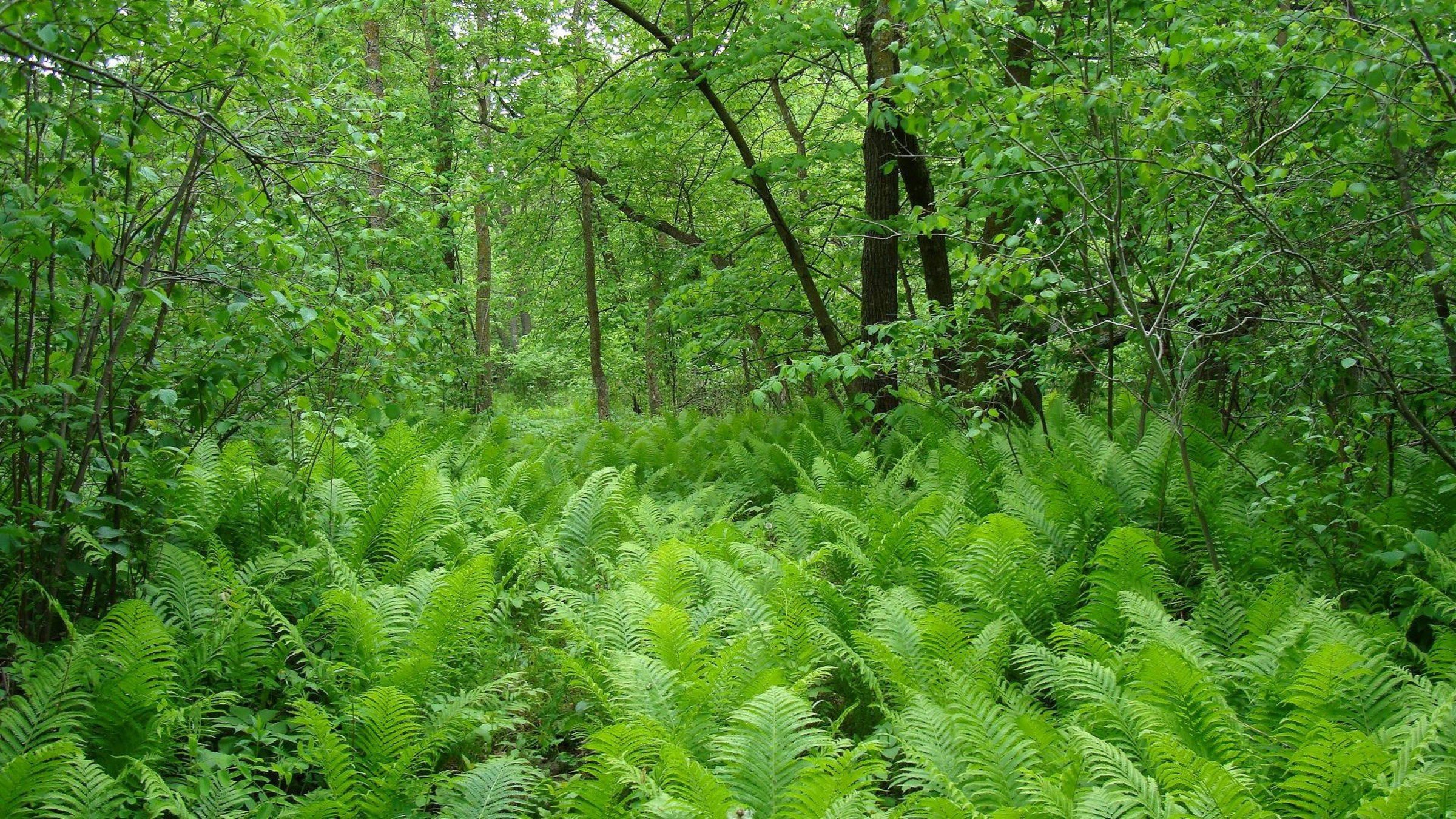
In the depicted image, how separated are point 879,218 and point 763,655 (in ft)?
15.5

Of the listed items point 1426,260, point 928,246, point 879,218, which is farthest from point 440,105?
point 1426,260

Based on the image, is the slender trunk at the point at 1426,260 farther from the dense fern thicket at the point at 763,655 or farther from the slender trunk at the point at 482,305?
the slender trunk at the point at 482,305

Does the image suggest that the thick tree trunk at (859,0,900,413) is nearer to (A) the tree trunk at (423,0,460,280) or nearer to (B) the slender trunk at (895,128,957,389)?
(B) the slender trunk at (895,128,957,389)

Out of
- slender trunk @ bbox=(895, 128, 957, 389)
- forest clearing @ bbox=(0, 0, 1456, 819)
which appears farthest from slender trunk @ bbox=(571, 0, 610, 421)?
slender trunk @ bbox=(895, 128, 957, 389)

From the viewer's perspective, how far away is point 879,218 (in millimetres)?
7348

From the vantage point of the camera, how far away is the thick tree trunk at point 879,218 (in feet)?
23.1

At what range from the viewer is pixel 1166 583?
13.2 feet

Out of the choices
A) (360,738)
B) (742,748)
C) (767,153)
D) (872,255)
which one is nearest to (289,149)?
(360,738)

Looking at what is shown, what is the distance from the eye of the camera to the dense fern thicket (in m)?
2.59

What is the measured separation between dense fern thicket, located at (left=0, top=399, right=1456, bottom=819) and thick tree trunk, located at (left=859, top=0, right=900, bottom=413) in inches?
90.9

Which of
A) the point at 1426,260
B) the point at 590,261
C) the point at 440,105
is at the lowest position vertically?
the point at 1426,260

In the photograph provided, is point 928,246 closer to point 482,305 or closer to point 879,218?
point 879,218

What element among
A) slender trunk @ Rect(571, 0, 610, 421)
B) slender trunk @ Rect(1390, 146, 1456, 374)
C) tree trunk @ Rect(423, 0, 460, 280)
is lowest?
slender trunk @ Rect(1390, 146, 1456, 374)

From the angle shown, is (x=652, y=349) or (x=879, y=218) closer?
(x=879, y=218)
